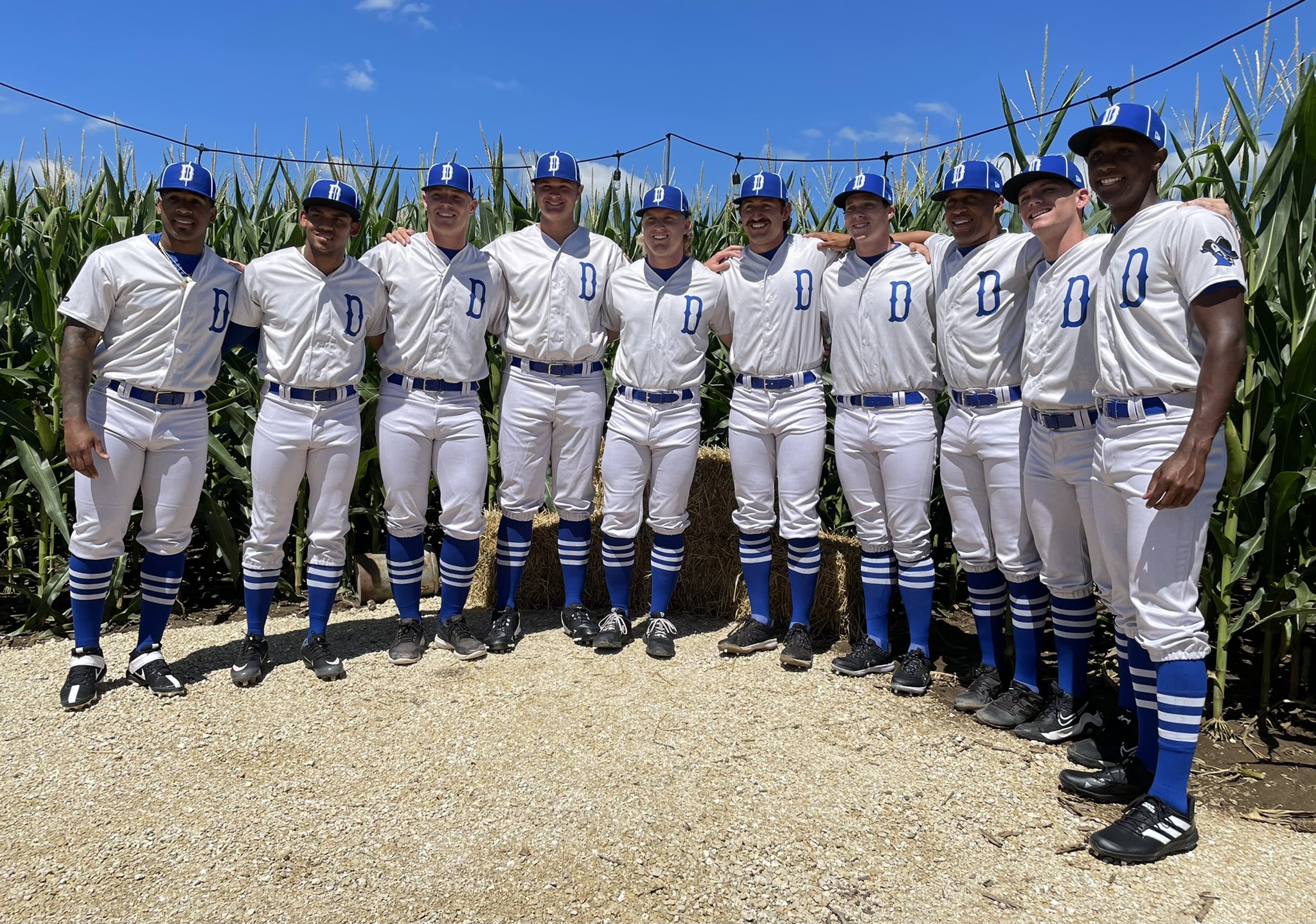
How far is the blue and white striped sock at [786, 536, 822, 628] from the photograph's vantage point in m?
4.99

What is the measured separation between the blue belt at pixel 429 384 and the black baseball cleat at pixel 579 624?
1.41 m

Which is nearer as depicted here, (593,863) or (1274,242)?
(593,863)

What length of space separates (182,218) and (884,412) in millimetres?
3511

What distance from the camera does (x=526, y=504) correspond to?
5145mm

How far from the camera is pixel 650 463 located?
515cm

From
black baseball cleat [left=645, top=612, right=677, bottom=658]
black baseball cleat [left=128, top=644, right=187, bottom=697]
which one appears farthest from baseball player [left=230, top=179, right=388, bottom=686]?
black baseball cleat [left=645, top=612, right=677, bottom=658]

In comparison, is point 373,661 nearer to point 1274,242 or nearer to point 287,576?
point 287,576

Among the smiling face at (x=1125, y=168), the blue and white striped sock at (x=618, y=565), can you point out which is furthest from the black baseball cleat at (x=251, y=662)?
the smiling face at (x=1125, y=168)

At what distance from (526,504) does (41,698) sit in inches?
98.5

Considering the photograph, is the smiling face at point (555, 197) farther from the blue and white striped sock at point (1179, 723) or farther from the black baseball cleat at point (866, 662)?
the blue and white striped sock at point (1179, 723)

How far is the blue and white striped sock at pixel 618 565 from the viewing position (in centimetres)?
524

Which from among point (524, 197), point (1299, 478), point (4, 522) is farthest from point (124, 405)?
point (1299, 478)

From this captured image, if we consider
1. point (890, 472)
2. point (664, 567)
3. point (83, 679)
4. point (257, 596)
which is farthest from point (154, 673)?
point (890, 472)

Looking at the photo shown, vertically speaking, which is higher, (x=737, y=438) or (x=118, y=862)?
(x=737, y=438)
